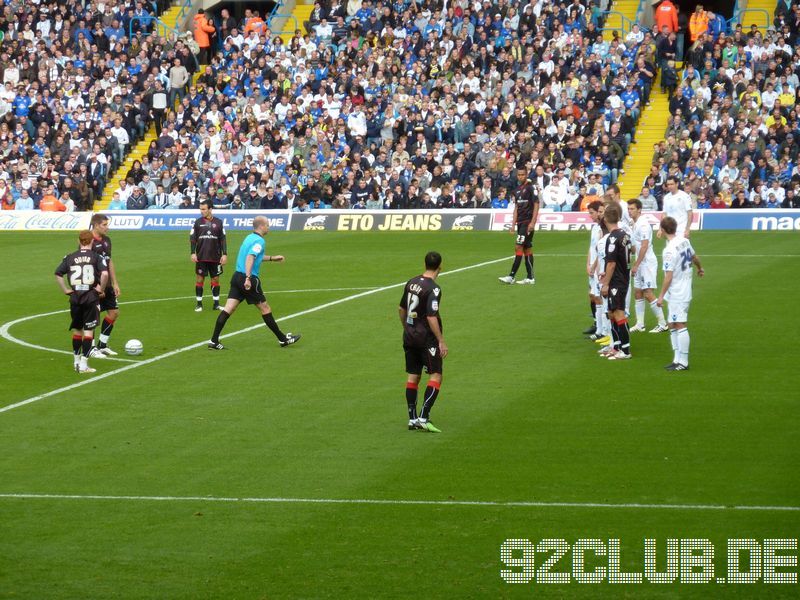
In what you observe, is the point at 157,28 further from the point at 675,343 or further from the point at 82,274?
the point at 675,343

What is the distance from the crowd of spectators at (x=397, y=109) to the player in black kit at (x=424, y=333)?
2396 centimetres

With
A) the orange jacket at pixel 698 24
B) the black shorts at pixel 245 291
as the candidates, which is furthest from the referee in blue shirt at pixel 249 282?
the orange jacket at pixel 698 24

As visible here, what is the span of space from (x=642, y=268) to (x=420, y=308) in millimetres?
7757

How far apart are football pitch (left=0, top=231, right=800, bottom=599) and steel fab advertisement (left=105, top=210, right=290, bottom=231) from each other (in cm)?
1555

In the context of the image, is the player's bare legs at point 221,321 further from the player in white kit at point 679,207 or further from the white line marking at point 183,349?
the player in white kit at point 679,207

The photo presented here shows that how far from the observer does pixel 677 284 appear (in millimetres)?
17734

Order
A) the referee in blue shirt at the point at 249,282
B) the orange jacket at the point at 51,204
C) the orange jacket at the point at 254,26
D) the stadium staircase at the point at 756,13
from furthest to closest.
Result: the orange jacket at the point at 254,26
the stadium staircase at the point at 756,13
the orange jacket at the point at 51,204
the referee in blue shirt at the point at 249,282

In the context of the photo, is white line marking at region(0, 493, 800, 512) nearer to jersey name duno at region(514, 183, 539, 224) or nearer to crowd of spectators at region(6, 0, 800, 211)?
jersey name duno at region(514, 183, 539, 224)

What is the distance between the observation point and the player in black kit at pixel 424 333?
14.0 m

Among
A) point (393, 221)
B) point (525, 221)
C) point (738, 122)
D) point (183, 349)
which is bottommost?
point (183, 349)

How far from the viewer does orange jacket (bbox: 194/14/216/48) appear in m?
51.3

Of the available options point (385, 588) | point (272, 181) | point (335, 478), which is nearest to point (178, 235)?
point (272, 181)

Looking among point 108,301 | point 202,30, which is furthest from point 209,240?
point 202,30

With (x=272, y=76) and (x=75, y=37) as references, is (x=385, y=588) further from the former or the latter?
(x=75, y=37)
